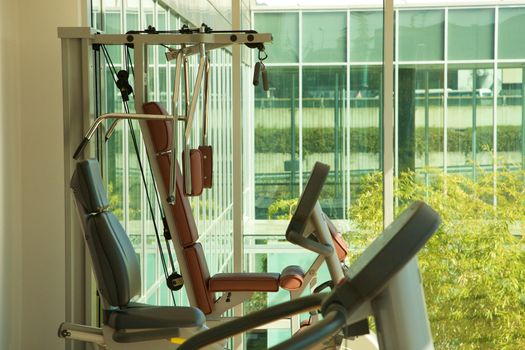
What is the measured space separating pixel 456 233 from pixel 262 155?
118 centimetres

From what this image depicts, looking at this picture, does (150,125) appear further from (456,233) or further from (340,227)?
(456,233)

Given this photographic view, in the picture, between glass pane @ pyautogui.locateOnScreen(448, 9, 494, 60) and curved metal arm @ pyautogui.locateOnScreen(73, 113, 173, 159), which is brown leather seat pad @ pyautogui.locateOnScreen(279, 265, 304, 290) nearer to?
curved metal arm @ pyautogui.locateOnScreen(73, 113, 173, 159)

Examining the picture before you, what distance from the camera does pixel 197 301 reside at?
408 cm

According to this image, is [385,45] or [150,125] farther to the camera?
[385,45]

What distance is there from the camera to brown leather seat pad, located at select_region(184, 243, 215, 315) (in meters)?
4.06

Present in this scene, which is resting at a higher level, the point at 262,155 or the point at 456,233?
the point at 262,155

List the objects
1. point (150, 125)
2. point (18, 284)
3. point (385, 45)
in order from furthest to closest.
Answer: point (385, 45), point (18, 284), point (150, 125)

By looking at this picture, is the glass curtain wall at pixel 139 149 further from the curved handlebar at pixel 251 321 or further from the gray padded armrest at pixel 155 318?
the curved handlebar at pixel 251 321

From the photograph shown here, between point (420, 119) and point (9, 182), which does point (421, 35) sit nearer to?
point (420, 119)

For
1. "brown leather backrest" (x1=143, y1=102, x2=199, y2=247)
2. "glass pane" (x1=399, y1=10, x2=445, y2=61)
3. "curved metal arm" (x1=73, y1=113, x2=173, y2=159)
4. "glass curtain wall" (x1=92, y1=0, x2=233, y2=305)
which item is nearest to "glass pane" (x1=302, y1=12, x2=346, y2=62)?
"glass pane" (x1=399, y1=10, x2=445, y2=61)

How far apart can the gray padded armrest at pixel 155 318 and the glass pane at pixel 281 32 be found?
7.62 feet

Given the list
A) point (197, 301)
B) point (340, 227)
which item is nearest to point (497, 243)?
point (340, 227)

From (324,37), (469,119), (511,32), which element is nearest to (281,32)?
(324,37)

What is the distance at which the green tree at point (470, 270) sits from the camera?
522 centimetres
